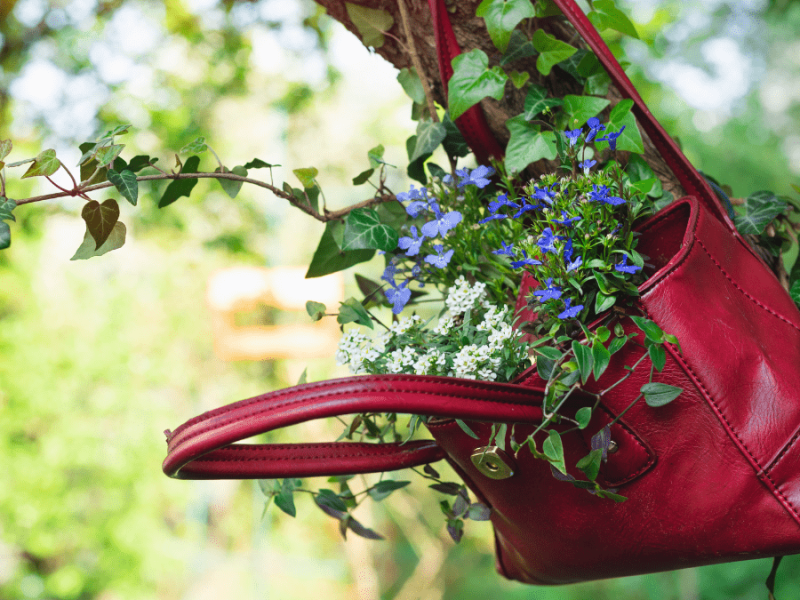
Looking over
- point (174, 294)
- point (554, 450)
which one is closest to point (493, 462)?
point (554, 450)

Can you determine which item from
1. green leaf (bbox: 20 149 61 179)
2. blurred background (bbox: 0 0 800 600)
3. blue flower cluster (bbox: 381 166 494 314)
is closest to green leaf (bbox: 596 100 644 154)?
blue flower cluster (bbox: 381 166 494 314)

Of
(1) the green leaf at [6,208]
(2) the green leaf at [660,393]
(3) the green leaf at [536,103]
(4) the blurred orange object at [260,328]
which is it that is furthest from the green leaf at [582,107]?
(4) the blurred orange object at [260,328]

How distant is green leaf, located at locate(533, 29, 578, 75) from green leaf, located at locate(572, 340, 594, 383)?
267 millimetres

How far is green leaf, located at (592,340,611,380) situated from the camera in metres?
0.38

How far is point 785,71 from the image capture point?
9.89 ft

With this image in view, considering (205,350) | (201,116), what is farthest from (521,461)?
(205,350)

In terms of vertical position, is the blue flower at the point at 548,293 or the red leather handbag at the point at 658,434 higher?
the blue flower at the point at 548,293

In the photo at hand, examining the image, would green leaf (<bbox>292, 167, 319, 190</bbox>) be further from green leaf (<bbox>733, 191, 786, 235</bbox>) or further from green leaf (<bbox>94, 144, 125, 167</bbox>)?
green leaf (<bbox>733, 191, 786, 235</bbox>)

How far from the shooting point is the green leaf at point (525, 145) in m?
0.49

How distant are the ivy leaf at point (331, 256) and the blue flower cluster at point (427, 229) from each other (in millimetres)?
36

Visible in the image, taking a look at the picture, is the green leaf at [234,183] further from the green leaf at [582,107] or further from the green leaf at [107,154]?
the green leaf at [582,107]

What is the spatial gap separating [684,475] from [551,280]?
0.18m

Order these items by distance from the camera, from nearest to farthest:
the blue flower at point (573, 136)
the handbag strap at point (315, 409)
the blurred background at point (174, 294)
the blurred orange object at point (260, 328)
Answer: the handbag strap at point (315, 409), the blue flower at point (573, 136), the blurred background at point (174, 294), the blurred orange object at point (260, 328)

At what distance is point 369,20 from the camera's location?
0.56 metres
